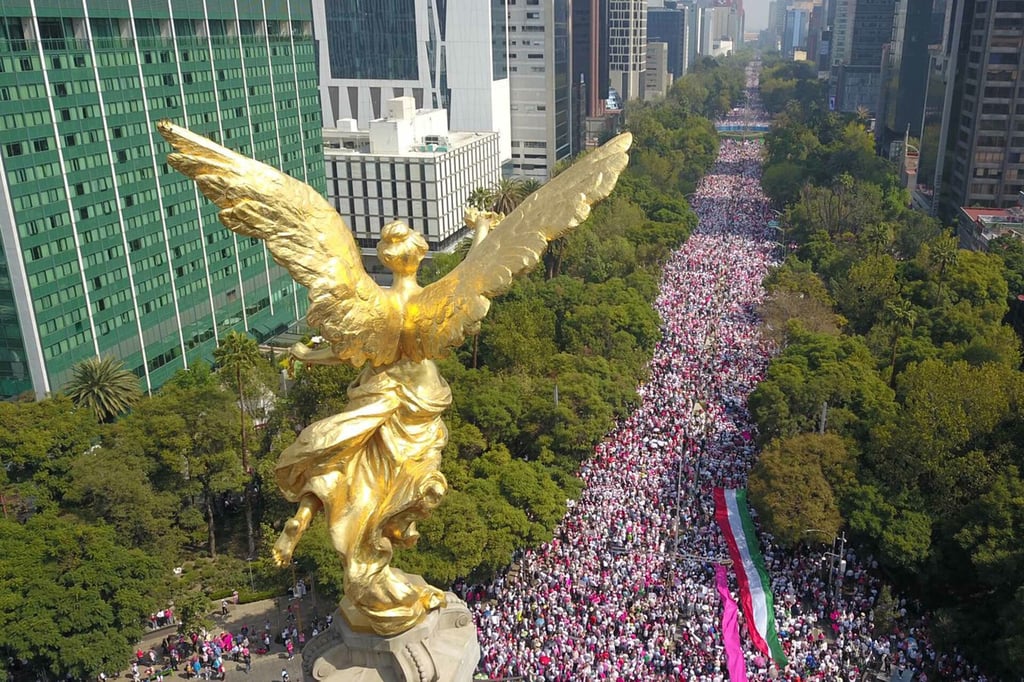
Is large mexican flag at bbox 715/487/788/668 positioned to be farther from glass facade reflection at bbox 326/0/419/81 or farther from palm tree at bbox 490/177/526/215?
glass facade reflection at bbox 326/0/419/81

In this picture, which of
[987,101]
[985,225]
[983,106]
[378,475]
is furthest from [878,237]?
[378,475]

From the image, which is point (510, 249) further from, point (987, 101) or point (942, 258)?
point (987, 101)

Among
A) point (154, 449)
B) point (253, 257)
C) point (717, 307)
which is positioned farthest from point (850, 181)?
point (154, 449)

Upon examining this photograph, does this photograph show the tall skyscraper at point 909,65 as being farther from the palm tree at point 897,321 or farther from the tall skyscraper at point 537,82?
the palm tree at point 897,321

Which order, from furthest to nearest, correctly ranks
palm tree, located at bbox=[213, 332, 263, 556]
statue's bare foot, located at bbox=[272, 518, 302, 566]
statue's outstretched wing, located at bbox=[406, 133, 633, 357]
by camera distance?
palm tree, located at bbox=[213, 332, 263, 556], statue's outstretched wing, located at bbox=[406, 133, 633, 357], statue's bare foot, located at bbox=[272, 518, 302, 566]

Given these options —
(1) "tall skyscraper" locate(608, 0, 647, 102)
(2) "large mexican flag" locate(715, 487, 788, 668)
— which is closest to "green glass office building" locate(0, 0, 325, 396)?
(2) "large mexican flag" locate(715, 487, 788, 668)

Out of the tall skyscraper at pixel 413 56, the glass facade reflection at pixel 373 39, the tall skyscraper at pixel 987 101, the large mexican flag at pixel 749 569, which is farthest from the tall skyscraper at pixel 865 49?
the large mexican flag at pixel 749 569

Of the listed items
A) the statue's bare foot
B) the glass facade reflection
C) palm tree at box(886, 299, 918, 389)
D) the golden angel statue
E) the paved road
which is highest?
the glass facade reflection
